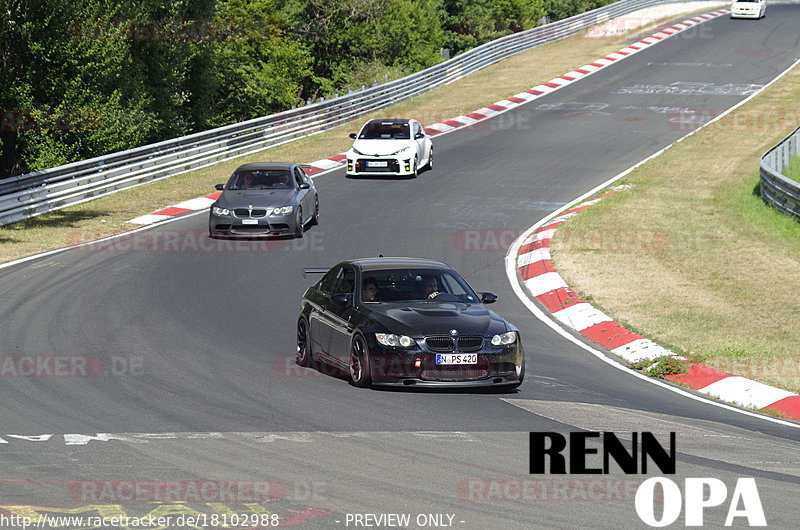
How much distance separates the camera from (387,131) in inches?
1163

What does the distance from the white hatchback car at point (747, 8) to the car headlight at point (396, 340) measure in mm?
56334

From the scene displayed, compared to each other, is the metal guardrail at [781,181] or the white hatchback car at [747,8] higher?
the white hatchback car at [747,8]

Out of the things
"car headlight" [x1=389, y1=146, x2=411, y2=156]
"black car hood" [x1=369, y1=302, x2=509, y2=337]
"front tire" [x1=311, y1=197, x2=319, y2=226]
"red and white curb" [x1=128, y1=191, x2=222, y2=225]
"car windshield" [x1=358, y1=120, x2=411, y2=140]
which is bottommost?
"red and white curb" [x1=128, y1=191, x2=222, y2=225]

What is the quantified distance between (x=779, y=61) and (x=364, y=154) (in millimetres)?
27926

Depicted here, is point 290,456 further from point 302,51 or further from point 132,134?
point 302,51

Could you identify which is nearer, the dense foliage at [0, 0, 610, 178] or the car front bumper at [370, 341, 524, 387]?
the car front bumper at [370, 341, 524, 387]

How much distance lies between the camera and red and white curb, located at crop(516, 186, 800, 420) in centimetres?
1249

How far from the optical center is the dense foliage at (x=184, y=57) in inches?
1130

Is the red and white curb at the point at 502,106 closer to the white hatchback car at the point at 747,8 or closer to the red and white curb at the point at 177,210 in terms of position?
the red and white curb at the point at 177,210

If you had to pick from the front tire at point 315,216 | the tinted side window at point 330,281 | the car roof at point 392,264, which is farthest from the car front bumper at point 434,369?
the front tire at point 315,216

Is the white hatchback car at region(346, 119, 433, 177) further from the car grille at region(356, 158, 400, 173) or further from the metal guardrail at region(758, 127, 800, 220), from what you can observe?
the metal guardrail at region(758, 127, 800, 220)

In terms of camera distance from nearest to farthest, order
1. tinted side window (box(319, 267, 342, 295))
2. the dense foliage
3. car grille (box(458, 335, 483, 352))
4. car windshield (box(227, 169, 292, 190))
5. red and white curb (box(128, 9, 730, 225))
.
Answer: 1. car grille (box(458, 335, 483, 352))
2. tinted side window (box(319, 267, 342, 295))
3. car windshield (box(227, 169, 292, 190))
4. red and white curb (box(128, 9, 730, 225))
5. the dense foliage

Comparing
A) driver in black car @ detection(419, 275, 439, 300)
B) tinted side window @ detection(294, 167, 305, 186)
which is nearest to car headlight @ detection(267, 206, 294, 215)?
tinted side window @ detection(294, 167, 305, 186)

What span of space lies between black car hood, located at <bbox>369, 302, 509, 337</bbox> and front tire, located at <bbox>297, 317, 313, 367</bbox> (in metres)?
1.27
